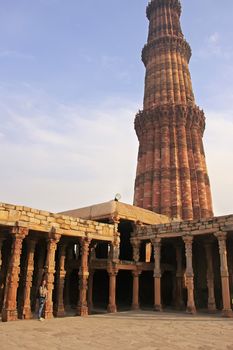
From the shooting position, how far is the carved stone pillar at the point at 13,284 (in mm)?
12608

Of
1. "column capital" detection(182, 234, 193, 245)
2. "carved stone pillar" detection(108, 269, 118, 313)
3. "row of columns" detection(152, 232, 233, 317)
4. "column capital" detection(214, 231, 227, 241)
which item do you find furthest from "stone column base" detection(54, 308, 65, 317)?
"column capital" detection(214, 231, 227, 241)

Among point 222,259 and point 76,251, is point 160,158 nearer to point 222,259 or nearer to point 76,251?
point 76,251

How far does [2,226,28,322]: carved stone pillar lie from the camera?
12608 mm

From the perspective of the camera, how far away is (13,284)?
1288cm

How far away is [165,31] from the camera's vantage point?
39250 millimetres

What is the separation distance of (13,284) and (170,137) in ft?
78.5

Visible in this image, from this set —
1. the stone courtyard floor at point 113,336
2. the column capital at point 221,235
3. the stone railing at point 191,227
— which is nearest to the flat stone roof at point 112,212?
the stone railing at point 191,227

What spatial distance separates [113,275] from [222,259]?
569cm

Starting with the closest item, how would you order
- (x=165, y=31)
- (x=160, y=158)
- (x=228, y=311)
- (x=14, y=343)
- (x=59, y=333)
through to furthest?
(x=14, y=343), (x=59, y=333), (x=228, y=311), (x=160, y=158), (x=165, y=31)

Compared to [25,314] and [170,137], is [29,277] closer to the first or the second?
[25,314]

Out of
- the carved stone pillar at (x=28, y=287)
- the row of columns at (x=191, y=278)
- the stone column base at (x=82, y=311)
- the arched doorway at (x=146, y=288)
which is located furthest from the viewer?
the arched doorway at (x=146, y=288)

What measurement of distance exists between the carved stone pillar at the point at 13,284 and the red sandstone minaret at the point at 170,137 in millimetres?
18226

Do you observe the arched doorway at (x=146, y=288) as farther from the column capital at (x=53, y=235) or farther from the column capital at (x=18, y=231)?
the column capital at (x=18, y=231)

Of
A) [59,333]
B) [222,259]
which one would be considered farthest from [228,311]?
[59,333]
